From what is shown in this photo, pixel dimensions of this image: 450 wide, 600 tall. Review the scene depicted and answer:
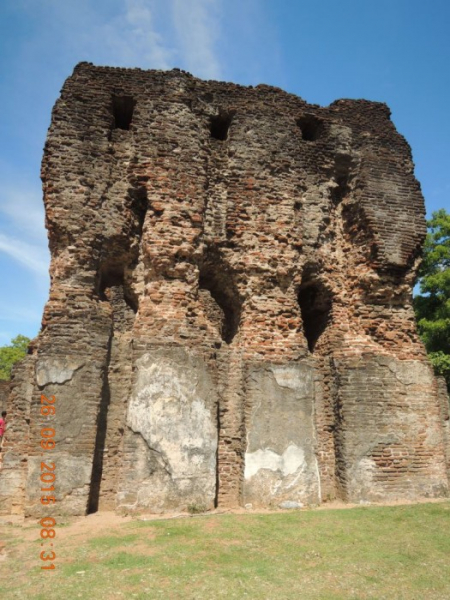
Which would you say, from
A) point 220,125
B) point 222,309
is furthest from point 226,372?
point 220,125

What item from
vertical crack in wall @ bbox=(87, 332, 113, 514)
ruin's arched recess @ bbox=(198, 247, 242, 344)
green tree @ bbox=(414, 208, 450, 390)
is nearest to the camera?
vertical crack in wall @ bbox=(87, 332, 113, 514)

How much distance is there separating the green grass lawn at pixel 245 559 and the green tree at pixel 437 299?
37.6 feet

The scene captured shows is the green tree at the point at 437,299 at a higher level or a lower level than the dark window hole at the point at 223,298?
higher

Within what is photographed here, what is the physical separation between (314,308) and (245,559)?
18.8 ft

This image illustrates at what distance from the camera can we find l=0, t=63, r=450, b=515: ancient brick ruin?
7203 millimetres

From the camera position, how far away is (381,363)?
837 cm

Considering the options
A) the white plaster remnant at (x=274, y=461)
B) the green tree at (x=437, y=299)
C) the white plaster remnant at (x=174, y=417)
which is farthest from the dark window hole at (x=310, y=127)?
the green tree at (x=437, y=299)

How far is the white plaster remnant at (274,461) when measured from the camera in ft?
24.5

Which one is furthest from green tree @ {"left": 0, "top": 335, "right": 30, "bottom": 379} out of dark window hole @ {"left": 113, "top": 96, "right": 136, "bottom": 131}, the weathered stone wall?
dark window hole @ {"left": 113, "top": 96, "right": 136, "bottom": 131}

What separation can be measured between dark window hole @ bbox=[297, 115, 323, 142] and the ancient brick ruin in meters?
0.06

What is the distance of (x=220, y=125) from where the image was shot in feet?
32.9
